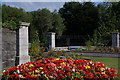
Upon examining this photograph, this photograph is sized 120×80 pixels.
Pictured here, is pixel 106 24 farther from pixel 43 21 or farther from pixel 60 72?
pixel 60 72

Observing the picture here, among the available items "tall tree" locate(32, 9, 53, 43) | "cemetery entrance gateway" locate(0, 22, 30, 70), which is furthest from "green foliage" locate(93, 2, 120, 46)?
"cemetery entrance gateway" locate(0, 22, 30, 70)

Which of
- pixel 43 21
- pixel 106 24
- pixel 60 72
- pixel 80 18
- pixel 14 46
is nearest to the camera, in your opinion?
pixel 60 72

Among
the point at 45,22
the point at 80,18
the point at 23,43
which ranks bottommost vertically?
the point at 23,43

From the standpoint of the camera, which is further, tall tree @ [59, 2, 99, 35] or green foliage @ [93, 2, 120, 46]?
tall tree @ [59, 2, 99, 35]

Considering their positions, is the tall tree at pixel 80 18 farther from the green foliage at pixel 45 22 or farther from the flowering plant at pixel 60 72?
the flowering plant at pixel 60 72

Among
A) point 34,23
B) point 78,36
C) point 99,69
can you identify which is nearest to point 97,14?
point 78,36

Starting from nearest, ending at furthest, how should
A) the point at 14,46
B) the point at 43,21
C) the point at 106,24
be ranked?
the point at 14,46 < the point at 106,24 < the point at 43,21

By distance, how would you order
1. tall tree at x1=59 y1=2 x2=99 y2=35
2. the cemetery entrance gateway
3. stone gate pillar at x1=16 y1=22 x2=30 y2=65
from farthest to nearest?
tall tree at x1=59 y1=2 x2=99 y2=35, stone gate pillar at x1=16 y1=22 x2=30 y2=65, the cemetery entrance gateway

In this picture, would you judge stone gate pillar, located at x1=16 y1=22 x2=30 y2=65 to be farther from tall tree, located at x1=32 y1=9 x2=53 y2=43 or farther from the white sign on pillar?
tall tree, located at x1=32 y1=9 x2=53 y2=43

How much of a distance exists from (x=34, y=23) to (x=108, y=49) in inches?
706

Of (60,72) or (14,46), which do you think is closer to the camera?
(60,72)

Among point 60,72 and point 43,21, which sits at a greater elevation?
point 43,21

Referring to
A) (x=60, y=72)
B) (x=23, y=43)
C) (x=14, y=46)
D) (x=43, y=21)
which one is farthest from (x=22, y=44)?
(x=43, y=21)

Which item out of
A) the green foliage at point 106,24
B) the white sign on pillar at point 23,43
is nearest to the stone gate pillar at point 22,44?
the white sign on pillar at point 23,43
